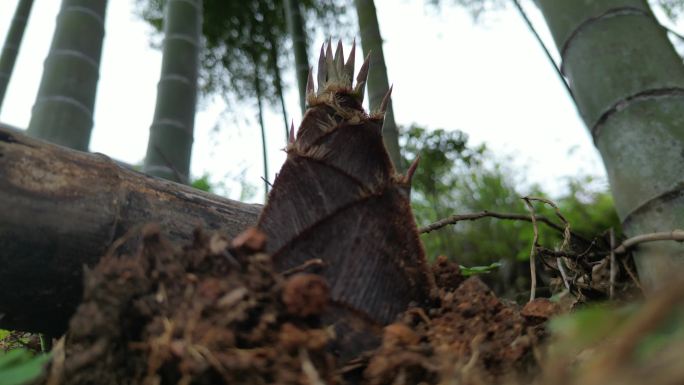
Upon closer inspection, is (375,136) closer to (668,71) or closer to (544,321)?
(544,321)

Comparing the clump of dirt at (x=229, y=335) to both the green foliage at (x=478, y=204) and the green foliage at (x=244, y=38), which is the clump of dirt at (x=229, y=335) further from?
the green foliage at (x=244, y=38)

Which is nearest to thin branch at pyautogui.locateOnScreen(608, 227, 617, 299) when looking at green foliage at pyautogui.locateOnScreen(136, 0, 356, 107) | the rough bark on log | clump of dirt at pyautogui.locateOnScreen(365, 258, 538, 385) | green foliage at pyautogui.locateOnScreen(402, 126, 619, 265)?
clump of dirt at pyautogui.locateOnScreen(365, 258, 538, 385)

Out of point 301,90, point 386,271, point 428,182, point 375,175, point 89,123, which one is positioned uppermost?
point 428,182

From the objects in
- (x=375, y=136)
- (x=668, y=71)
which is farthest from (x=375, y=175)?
(x=668, y=71)

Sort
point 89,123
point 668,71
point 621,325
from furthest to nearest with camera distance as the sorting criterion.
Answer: point 89,123 → point 668,71 → point 621,325

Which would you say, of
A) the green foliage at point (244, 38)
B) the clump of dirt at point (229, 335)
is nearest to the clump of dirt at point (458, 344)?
the clump of dirt at point (229, 335)

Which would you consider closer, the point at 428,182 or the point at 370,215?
the point at 370,215
